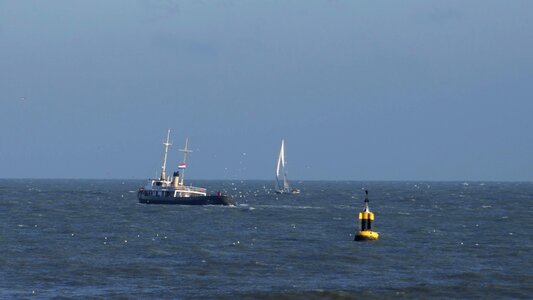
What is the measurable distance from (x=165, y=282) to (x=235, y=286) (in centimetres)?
385

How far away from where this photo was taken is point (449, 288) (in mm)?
55438

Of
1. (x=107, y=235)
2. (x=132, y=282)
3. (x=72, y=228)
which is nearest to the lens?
(x=132, y=282)

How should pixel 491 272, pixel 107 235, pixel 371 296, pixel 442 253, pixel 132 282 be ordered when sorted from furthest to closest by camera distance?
pixel 107 235 < pixel 442 253 < pixel 491 272 < pixel 132 282 < pixel 371 296

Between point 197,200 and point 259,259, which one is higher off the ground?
point 197,200

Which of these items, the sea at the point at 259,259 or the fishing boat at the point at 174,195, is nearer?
the sea at the point at 259,259

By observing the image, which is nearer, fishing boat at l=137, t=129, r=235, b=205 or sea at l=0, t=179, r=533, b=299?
sea at l=0, t=179, r=533, b=299

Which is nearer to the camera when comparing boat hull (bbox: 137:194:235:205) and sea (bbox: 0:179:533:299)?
sea (bbox: 0:179:533:299)

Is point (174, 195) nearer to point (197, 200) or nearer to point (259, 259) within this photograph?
point (197, 200)

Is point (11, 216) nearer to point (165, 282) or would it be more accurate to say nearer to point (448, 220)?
point (448, 220)

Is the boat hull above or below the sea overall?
above

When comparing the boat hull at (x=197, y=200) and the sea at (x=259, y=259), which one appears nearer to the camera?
the sea at (x=259, y=259)

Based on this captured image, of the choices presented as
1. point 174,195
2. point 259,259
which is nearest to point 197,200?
point 174,195

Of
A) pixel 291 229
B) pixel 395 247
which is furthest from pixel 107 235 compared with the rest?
pixel 395 247

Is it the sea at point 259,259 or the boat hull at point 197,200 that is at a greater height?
the boat hull at point 197,200
